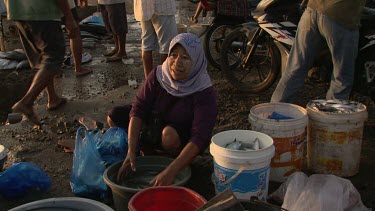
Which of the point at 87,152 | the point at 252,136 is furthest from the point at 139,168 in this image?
the point at 252,136

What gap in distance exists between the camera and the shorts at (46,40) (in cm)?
456

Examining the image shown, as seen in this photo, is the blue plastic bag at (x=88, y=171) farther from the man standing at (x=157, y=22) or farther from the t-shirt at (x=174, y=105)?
the man standing at (x=157, y=22)

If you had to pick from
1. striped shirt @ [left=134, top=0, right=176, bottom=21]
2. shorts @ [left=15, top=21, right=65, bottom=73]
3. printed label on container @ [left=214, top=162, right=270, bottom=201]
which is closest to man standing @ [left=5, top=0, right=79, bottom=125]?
shorts @ [left=15, top=21, right=65, bottom=73]

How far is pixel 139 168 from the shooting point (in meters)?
3.24

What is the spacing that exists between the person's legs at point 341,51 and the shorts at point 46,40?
8.32 ft

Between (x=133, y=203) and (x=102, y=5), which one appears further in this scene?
(x=102, y=5)

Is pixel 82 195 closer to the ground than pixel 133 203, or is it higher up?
closer to the ground

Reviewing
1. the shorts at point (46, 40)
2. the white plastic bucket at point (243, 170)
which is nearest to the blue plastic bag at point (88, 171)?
the white plastic bucket at point (243, 170)

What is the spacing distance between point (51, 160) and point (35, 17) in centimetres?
152

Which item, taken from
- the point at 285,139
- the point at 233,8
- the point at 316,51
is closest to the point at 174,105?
the point at 285,139

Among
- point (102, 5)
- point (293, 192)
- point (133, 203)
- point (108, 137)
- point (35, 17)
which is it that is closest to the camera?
point (133, 203)

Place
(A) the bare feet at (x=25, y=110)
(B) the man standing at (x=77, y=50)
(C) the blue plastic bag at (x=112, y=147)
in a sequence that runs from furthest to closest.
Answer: (B) the man standing at (x=77, y=50), (A) the bare feet at (x=25, y=110), (C) the blue plastic bag at (x=112, y=147)

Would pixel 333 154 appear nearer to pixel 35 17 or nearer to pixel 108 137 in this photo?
pixel 108 137

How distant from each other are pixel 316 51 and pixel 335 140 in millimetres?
947
